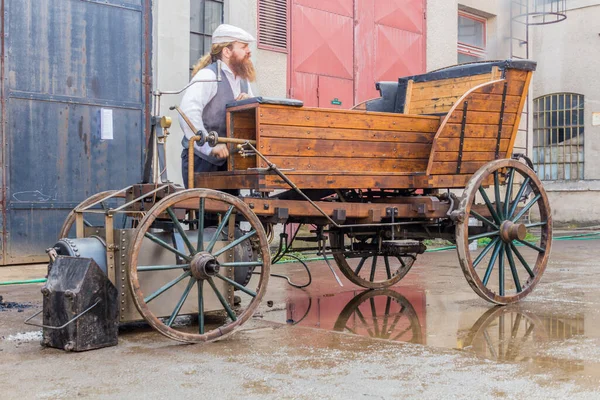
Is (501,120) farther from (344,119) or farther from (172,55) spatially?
(172,55)

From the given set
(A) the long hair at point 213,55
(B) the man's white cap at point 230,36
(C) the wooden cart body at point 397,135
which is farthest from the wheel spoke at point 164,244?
(B) the man's white cap at point 230,36

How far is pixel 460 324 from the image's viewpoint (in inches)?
209

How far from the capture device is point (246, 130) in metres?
5.53

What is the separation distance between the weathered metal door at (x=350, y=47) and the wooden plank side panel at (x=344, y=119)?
5109mm

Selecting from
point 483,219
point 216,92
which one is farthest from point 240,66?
point 483,219

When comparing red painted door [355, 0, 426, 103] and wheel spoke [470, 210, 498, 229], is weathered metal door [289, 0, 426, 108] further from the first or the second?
wheel spoke [470, 210, 498, 229]

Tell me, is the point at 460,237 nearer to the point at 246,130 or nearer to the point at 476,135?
the point at 476,135

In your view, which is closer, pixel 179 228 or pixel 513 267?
pixel 179 228

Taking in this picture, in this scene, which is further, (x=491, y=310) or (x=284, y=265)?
(x=284, y=265)

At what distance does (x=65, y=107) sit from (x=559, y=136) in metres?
13.1

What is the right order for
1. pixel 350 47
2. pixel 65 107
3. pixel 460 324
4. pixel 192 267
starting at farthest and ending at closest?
pixel 350 47 → pixel 65 107 → pixel 460 324 → pixel 192 267

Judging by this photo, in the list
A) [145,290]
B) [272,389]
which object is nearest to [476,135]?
[145,290]

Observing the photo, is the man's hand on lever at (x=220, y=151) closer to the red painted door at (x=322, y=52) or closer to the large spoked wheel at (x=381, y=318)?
the large spoked wheel at (x=381, y=318)

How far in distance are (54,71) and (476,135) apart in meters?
4.96
